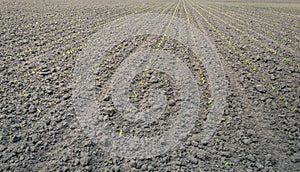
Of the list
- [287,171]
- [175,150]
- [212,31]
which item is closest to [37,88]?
[175,150]

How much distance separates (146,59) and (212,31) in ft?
15.9

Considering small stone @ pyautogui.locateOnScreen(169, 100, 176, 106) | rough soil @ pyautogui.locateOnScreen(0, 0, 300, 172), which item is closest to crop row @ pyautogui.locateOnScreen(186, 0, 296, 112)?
rough soil @ pyautogui.locateOnScreen(0, 0, 300, 172)

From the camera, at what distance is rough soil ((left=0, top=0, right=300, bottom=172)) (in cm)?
338

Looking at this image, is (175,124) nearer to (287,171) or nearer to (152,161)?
(152,161)

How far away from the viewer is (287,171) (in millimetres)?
3213

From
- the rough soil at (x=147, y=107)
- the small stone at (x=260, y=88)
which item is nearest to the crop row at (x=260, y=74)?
the rough soil at (x=147, y=107)

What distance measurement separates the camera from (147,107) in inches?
184

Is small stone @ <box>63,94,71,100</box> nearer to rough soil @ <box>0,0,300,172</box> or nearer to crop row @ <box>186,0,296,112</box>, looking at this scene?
rough soil @ <box>0,0,300,172</box>

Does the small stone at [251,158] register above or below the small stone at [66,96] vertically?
below

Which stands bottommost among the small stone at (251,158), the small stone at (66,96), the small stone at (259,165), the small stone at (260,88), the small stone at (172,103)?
the small stone at (259,165)

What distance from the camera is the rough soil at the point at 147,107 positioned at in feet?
11.1

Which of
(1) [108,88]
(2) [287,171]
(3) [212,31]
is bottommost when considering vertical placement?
(2) [287,171]

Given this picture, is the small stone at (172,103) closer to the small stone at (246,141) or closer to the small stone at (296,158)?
the small stone at (246,141)

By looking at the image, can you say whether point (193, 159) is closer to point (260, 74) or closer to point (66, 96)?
point (66, 96)
